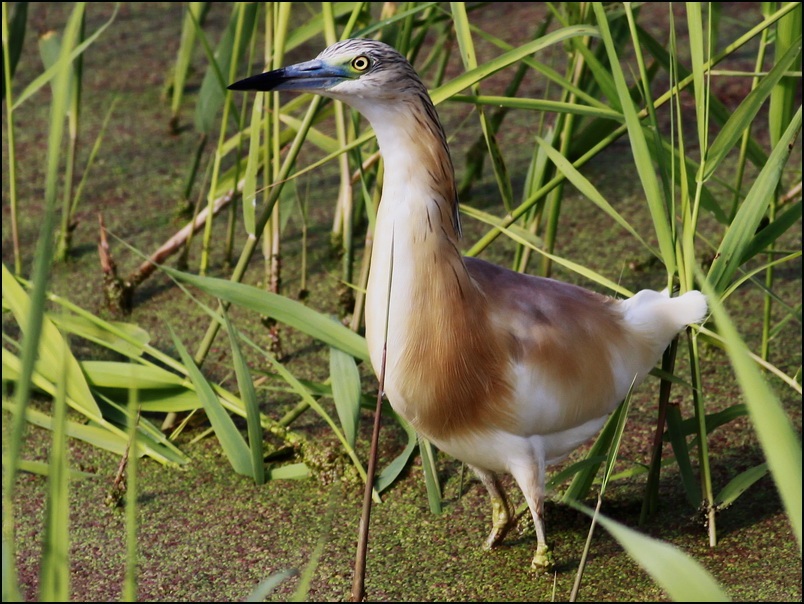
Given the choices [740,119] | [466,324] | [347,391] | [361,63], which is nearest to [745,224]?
[740,119]

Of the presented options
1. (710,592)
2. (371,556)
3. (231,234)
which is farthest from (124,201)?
(710,592)

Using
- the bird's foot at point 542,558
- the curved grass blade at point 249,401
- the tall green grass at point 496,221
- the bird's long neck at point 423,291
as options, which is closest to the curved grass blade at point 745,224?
the tall green grass at point 496,221

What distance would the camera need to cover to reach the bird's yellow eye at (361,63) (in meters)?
1.21

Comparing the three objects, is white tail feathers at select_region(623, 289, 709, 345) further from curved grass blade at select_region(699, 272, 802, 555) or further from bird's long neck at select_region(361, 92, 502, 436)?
curved grass blade at select_region(699, 272, 802, 555)

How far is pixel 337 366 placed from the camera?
162 centimetres

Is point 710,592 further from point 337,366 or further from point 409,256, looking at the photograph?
point 337,366

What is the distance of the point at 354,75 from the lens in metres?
1.22

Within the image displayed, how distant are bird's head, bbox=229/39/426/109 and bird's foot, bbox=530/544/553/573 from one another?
633 millimetres

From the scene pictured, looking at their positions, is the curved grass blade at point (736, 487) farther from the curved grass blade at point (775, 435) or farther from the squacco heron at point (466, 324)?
the curved grass blade at point (775, 435)

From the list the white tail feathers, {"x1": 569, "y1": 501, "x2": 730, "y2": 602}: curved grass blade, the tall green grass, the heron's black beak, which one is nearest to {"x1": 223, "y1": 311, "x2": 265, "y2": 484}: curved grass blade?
the tall green grass

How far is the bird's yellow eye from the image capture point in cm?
121

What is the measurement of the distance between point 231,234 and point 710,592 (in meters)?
1.75

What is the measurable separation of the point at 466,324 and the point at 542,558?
0.36 metres

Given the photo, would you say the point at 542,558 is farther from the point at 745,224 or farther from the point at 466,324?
the point at 745,224
